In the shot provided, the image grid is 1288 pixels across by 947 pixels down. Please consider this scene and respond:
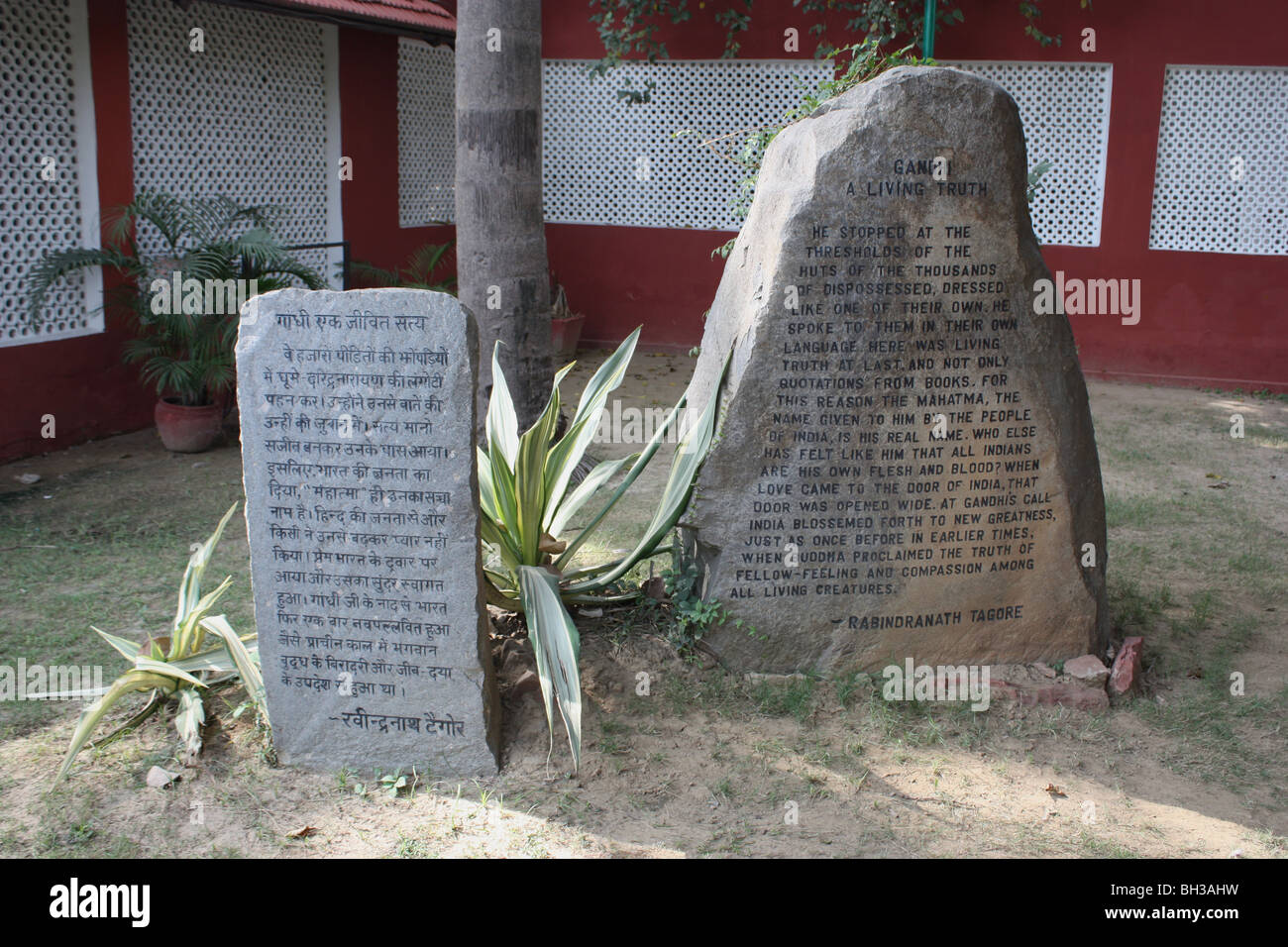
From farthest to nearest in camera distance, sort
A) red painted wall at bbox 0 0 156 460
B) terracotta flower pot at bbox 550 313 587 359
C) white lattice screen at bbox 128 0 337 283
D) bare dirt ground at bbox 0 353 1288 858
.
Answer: terracotta flower pot at bbox 550 313 587 359
white lattice screen at bbox 128 0 337 283
red painted wall at bbox 0 0 156 460
bare dirt ground at bbox 0 353 1288 858

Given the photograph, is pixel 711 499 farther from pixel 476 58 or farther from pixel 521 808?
pixel 476 58

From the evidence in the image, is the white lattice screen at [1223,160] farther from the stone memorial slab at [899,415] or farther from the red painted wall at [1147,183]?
the stone memorial slab at [899,415]

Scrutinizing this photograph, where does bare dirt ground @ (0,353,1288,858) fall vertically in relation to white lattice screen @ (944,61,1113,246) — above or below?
below

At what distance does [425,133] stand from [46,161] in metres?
4.19

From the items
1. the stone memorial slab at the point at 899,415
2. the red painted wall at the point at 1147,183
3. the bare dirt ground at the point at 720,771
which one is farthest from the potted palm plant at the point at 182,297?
the red painted wall at the point at 1147,183

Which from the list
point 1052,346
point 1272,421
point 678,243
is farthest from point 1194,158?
point 1052,346

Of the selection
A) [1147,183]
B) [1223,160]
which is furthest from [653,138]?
[1223,160]

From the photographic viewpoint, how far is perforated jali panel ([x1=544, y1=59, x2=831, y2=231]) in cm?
1004

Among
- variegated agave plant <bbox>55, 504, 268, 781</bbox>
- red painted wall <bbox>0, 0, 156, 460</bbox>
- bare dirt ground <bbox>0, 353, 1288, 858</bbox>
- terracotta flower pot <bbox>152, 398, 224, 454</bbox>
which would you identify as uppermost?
red painted wall <bbox>0, 0, 156, 460</bbox>

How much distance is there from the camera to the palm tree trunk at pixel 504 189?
539cm

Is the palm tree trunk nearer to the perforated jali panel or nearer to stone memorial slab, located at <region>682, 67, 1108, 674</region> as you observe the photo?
stone memorial slab, located at <region>682, 67, 1108, 674</region>

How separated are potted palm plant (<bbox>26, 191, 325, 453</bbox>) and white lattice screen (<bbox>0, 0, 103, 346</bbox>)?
127mm

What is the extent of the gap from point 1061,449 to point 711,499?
1.22 m

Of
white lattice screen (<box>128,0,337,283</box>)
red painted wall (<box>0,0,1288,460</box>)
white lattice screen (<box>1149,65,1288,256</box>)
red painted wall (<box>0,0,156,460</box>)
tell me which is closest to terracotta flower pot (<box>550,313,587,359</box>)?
red painted wall (<box>0,0,1288,460</box>)
